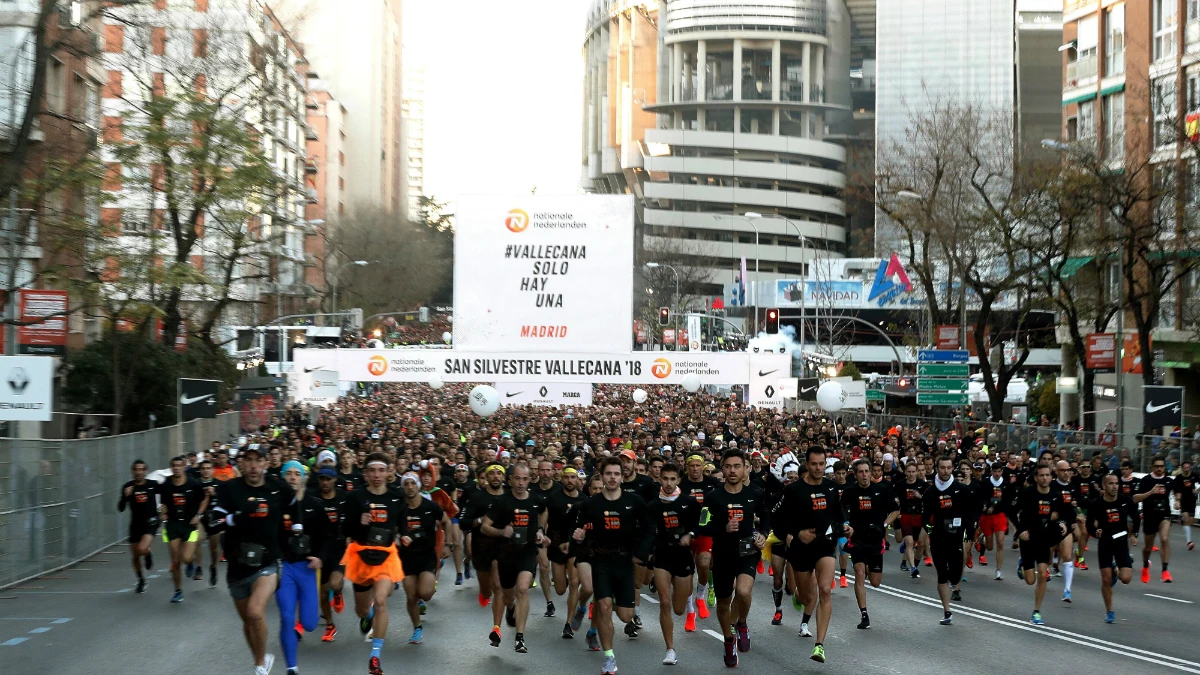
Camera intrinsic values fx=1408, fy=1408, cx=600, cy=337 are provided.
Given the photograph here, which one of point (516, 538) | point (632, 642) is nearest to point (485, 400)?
point (632, 642)

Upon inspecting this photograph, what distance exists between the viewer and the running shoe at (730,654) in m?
10.9

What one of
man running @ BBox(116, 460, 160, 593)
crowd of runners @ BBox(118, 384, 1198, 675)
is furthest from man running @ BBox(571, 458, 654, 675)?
man running @ BBox(116, 460, 160, 593)

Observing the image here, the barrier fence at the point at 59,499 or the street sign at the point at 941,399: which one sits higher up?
the street sign at the point at 941,399

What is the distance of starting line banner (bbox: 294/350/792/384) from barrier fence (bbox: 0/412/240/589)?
165 inches

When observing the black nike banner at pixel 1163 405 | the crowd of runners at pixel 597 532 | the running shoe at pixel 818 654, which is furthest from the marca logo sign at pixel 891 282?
the running shoe at pixel 818 654

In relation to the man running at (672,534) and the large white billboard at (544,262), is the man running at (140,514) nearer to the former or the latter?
the large white billboard at (544,262)

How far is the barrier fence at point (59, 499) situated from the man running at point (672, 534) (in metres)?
8.90

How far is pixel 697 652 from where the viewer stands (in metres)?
11.7

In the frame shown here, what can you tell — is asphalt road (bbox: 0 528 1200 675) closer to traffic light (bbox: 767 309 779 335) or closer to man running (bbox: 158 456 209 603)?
man running (bbox: 158 456 209 603)

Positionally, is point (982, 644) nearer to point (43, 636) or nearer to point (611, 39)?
point (43, 636)

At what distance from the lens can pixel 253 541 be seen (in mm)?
10273

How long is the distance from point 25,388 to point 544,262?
27.2 ft

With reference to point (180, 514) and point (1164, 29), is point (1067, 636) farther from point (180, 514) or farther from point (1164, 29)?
point (1164, 29)

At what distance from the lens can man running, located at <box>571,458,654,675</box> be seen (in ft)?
36.3
